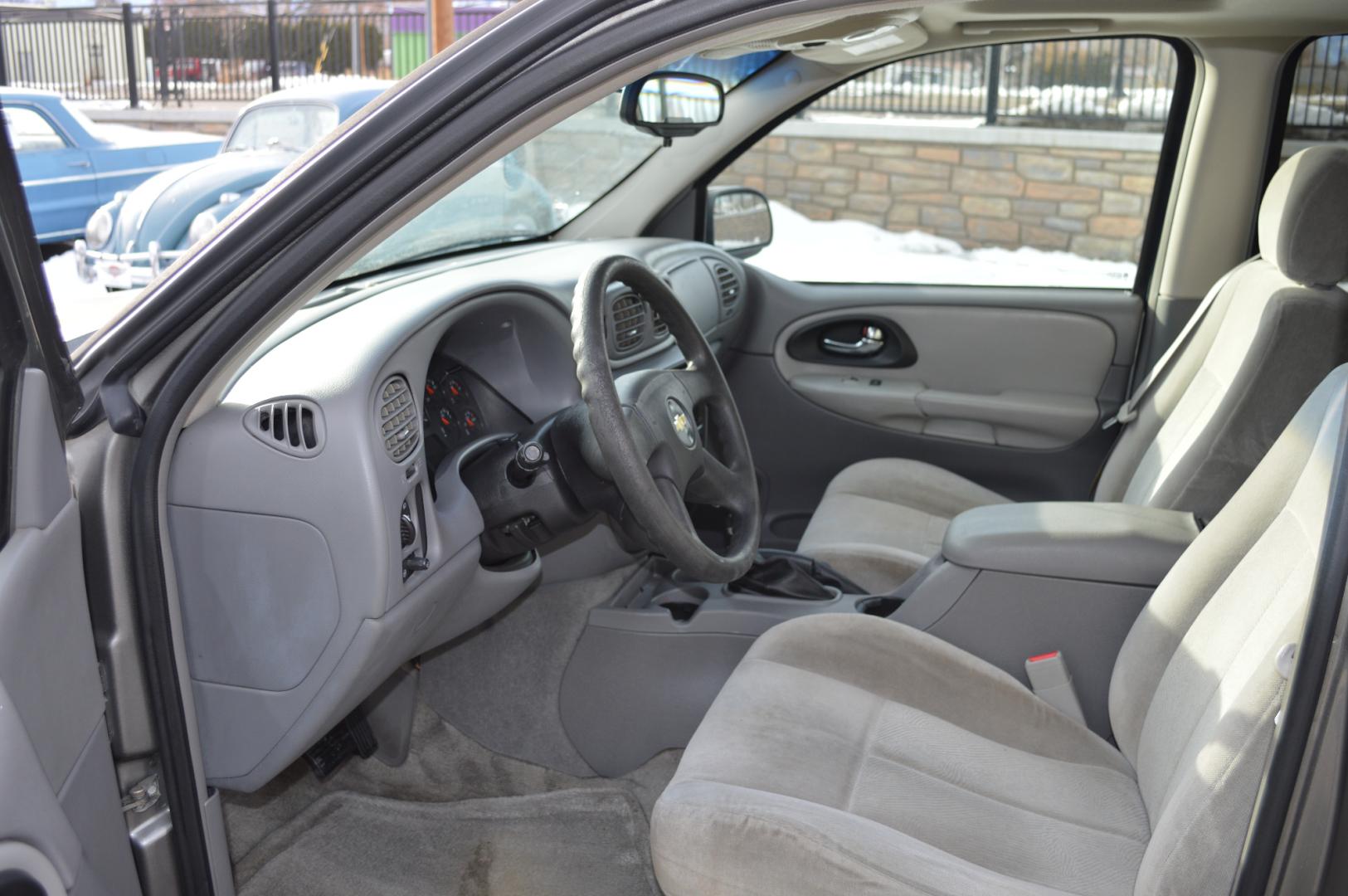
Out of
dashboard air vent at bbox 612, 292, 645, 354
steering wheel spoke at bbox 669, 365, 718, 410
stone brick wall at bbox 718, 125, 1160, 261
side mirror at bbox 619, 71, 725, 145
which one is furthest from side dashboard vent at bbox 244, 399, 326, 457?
stone brick wall at bbox 718, 125, 1160, 261

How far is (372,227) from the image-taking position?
3.96 feet

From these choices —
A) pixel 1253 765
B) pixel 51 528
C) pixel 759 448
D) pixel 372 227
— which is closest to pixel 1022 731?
pixel 1253 765

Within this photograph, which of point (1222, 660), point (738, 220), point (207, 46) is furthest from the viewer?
point (207, 46)

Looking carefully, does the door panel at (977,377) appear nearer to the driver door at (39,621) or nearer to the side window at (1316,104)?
the side window at (1316,104)

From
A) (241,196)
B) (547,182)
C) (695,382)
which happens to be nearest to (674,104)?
(547,182)

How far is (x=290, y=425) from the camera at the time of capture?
1.46m

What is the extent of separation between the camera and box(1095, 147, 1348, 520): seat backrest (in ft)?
Answer: 6.70

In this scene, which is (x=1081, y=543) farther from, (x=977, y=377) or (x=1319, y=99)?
(x=1319, y=99)

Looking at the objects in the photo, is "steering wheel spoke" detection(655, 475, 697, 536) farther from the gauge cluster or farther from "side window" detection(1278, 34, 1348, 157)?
"side window" detection(1278, 34, 1348, 157)

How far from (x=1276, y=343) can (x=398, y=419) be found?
5.12 ft

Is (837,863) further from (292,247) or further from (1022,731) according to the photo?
(292,247)

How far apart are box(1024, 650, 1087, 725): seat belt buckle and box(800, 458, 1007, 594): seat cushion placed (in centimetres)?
45

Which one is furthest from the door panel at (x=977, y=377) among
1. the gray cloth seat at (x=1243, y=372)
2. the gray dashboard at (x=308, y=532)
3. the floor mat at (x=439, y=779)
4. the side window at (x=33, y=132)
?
the side window at (x=33, y=132)

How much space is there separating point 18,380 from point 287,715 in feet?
2.03
